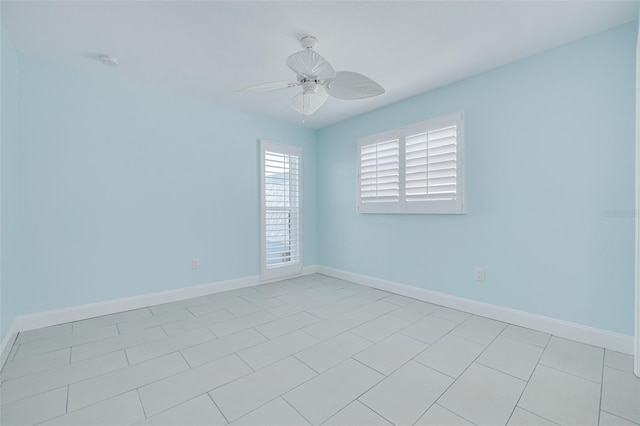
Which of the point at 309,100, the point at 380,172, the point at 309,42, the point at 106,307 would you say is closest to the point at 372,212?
the point at 380,172

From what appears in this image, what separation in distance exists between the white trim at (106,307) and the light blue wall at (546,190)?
7.87 feet

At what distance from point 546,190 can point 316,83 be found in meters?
2.11

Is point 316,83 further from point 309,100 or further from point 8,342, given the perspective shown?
point 8,342

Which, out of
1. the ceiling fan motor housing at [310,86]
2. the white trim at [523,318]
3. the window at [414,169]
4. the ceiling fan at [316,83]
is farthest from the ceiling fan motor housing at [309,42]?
the white trim at [523,318]

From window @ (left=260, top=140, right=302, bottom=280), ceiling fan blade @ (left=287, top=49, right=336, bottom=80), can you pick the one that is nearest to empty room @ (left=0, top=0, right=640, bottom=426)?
ceiling fan blade @ (left=287, top=49, right=336, bottom=80)

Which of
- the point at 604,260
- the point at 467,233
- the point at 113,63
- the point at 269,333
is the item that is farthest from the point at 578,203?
the point at 113,63

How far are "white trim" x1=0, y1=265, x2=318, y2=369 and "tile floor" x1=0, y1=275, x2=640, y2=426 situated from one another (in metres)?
0.09

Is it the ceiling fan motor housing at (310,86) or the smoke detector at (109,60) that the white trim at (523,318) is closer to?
the ceiling fan motor housing at (310,86)

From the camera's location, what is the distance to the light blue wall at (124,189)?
2449 millimetres

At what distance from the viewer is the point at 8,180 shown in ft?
7.00

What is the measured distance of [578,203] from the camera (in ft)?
7.13

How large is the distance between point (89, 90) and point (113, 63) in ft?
1.42

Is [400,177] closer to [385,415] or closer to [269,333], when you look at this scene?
[269,333]

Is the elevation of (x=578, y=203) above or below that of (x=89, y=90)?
below
